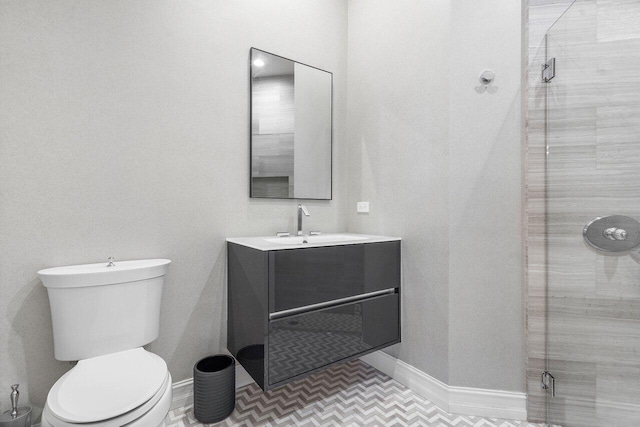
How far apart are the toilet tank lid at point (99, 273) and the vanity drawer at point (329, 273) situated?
22.4 inches

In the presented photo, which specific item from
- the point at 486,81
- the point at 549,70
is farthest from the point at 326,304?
the point at 549,70

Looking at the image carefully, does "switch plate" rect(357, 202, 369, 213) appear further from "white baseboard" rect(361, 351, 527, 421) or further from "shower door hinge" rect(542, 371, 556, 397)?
"shower door hinge" rect(542, 371, 556, 397)

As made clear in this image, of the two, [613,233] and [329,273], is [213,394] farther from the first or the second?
[613,233]

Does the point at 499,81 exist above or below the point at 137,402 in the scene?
above

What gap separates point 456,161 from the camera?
5.51 ft

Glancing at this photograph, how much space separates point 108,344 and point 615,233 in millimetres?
2166

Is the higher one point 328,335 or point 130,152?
point 130,152

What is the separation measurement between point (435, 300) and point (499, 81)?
3.95 feet

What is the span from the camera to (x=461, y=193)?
167cm

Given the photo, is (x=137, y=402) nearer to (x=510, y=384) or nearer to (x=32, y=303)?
(x=32, y=303)

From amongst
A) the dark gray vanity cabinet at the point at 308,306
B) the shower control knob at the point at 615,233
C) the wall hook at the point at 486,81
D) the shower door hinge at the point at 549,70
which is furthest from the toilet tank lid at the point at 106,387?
the shower door hinge at the point at 549,70

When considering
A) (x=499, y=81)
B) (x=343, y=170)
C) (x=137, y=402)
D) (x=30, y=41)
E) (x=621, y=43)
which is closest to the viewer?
(x=137, y=402)

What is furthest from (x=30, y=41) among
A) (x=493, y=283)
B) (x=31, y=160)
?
(x=493, y=283)

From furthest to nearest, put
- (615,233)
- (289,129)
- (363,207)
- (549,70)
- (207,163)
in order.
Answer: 1. (363,207)
2. (289,129)
3. (207,163)
4. (549,70)
5. (615,233)
